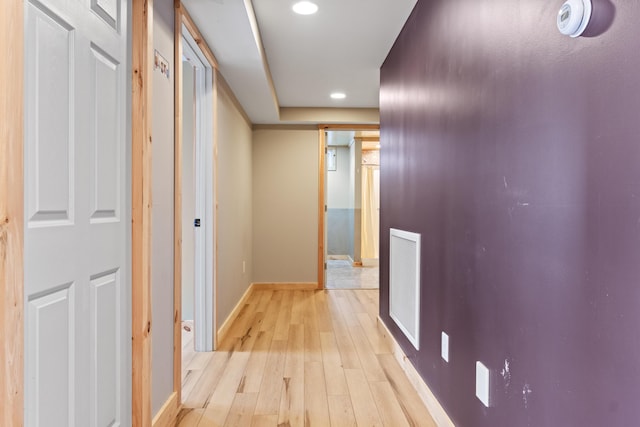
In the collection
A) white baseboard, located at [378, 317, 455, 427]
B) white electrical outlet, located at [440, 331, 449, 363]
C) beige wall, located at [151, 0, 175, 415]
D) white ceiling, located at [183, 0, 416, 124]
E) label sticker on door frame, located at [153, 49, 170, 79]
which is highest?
white ceiling, located at [183, 0, 416, 124]

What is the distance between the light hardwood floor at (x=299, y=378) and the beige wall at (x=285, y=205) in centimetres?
126

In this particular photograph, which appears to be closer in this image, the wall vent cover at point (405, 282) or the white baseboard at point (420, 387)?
the white baseboard at point (420, 387)

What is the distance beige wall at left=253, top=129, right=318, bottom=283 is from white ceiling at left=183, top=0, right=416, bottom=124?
95cm

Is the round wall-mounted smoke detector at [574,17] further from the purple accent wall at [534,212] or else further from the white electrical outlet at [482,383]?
the white electrical outlet at [482,383]

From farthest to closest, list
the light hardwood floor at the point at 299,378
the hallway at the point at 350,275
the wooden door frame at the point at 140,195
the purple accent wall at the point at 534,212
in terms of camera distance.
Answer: the hallway at the point at 350,275 → the light hardwood floor at the point at 299,378 → the wooden door frame at the point at 140,195 → the purple accent wall at the point at 534,212

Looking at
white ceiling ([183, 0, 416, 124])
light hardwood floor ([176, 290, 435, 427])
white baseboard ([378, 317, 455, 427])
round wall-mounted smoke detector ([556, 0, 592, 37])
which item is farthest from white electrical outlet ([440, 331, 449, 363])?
white ceiling ([183, 0, 416, 124])

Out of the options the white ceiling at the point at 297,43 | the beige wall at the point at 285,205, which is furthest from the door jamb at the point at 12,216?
the beige wall at the point at 285,205

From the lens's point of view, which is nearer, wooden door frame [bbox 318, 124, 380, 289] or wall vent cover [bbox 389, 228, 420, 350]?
wall vent cover [bbox 389, 228, 420, 350]

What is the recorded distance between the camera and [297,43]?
267 cm

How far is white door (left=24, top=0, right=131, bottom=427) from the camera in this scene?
91cm

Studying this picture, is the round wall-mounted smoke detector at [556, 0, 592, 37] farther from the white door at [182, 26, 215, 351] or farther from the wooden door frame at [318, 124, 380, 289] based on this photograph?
the wooden door frame at [318, 124, 380, 289]

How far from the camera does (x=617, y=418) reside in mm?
762

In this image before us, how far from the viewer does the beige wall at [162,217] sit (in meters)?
1.55

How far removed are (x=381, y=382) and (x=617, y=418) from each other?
1541 mm
